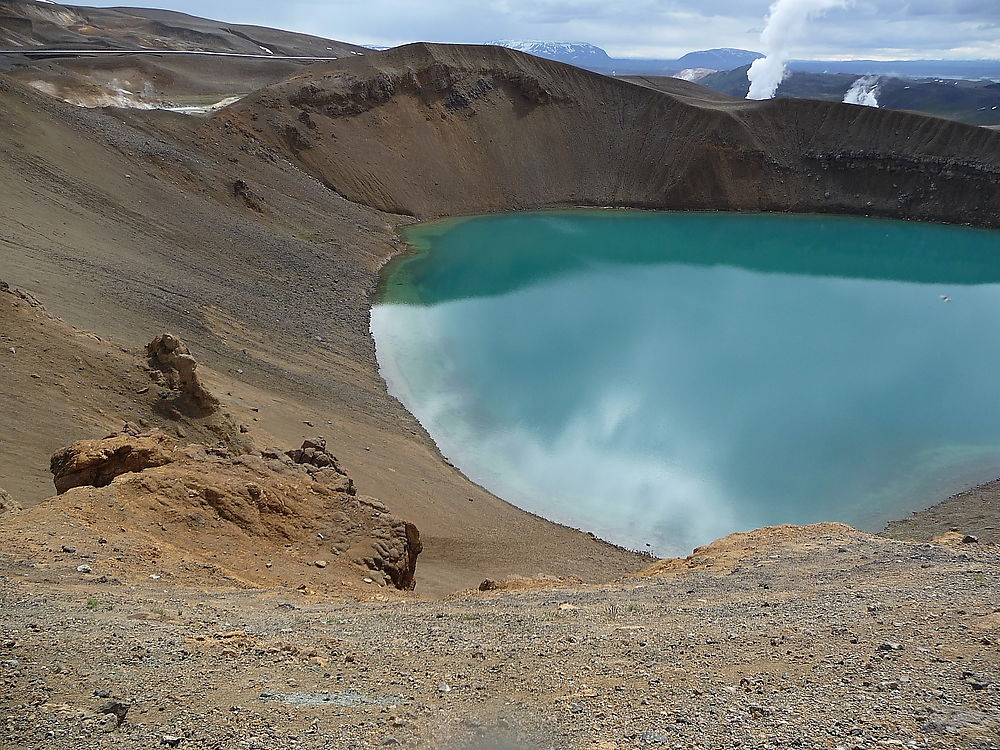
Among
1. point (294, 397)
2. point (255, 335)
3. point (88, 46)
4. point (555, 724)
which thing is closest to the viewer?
point (555, 724)

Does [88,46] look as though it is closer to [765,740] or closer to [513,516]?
[513,516]

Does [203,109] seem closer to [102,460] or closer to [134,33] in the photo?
[102,460]

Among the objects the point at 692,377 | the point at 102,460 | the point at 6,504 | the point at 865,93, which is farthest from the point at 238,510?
the point at 865,93

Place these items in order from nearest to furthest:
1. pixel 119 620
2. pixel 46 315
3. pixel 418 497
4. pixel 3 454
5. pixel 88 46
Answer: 1. pixel 119 620
2. pixel 3 454
3. pixel 46 315
4. pixel 418 497
5. pixel 88 46

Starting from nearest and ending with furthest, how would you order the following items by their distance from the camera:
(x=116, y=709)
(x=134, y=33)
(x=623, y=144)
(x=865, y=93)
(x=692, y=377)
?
1. (x=116, y=709)
2. (x=692, y=377)
3. (x=623, y=144)
4. (x=134, y=33)
5. (x=865, y=93)

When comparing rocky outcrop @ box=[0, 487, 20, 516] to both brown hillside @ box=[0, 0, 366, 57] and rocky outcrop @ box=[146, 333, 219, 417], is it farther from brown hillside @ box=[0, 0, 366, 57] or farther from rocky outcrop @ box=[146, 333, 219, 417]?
brown hillside @ box=[0, 0, 366, 57]

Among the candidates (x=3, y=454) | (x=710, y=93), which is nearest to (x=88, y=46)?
(x=710, y=93)
